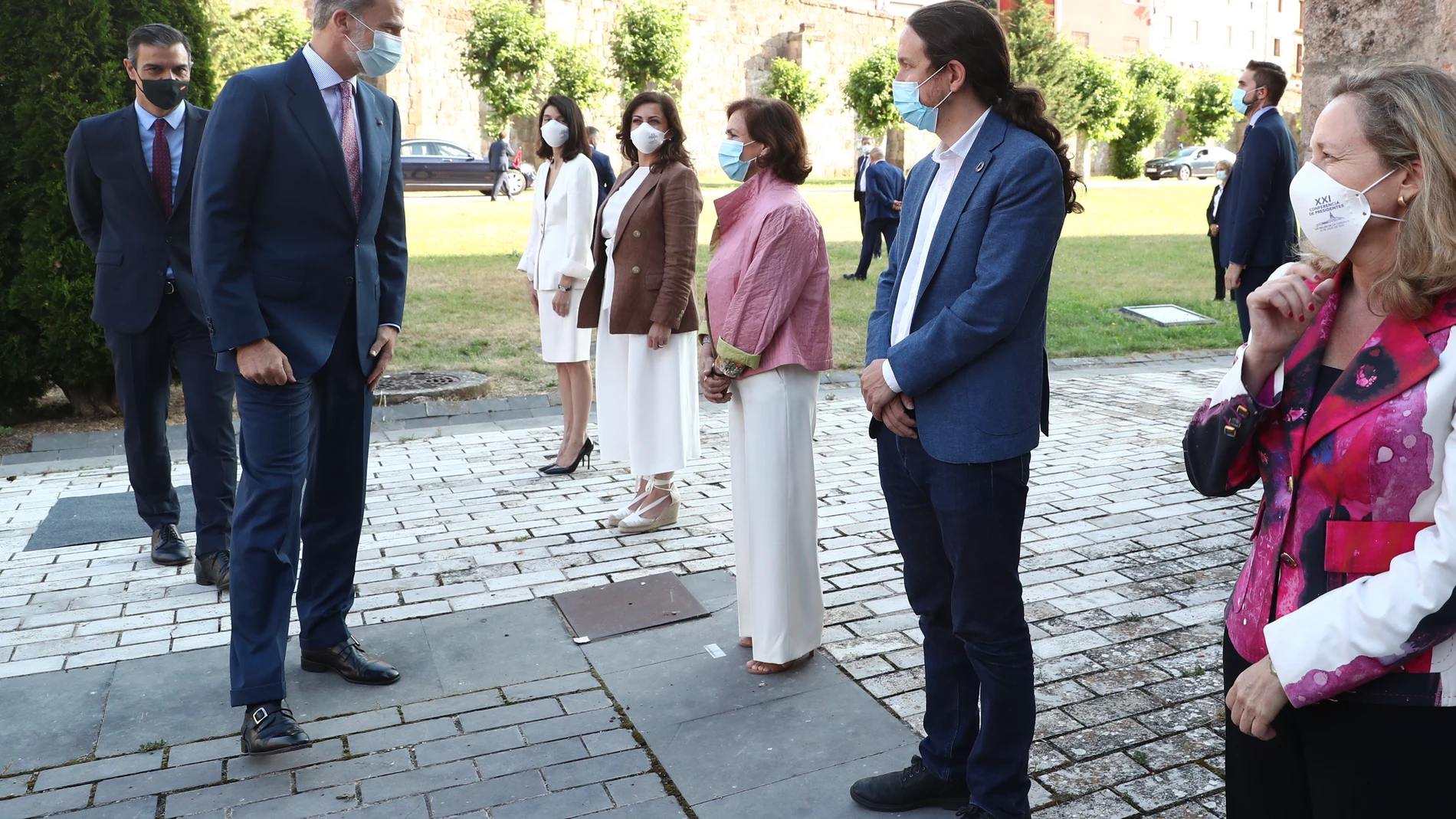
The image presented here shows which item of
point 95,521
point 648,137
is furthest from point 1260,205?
point 95,521

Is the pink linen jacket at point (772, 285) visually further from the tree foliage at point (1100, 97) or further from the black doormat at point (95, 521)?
the tree foliage at point (1100, 97)

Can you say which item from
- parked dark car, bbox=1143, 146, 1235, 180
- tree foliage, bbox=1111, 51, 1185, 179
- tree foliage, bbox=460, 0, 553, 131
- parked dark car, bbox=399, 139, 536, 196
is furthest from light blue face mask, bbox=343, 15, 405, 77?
tree foliage, bbox=1111, 51, 1185, 179

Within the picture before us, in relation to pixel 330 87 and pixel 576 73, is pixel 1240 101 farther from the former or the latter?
pixel 576 73

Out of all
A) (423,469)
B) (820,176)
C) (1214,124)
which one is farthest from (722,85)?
(423,469)

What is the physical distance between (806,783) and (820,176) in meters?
44.3

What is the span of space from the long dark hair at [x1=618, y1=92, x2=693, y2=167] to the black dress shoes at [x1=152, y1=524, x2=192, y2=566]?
2733 mm

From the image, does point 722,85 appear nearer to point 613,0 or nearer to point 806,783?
point 613,0

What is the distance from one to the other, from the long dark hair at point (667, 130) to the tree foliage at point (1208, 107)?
51.3m

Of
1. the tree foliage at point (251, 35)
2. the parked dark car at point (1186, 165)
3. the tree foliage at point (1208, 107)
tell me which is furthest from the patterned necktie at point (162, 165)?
the tree foliage at point (1208, 107)

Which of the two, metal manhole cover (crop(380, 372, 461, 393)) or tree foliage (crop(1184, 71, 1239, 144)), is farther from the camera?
tree foliage (crop(1184, 71, 1239, 144))

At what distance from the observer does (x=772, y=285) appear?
152 inches

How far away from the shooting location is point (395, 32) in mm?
3814

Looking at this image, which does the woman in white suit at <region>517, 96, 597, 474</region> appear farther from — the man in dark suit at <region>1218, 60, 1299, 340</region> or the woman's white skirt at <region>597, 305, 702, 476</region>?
the man in dark suit at <region>1218, 60, 1299, 340</region>

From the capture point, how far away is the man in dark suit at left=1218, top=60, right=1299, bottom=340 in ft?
22.6
